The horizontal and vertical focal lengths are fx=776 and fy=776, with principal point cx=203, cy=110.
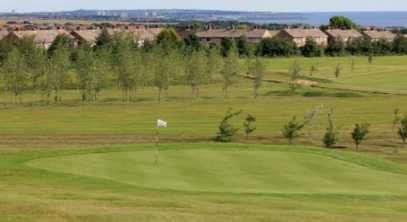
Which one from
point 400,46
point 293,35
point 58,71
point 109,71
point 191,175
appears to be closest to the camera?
point 191,175

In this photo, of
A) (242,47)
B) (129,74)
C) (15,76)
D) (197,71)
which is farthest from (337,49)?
(15,76)

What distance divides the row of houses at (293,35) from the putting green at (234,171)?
145 metres

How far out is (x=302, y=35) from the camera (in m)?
184

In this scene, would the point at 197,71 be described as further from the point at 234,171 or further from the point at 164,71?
the point at 234,171

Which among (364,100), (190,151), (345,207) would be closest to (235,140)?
(190,151)

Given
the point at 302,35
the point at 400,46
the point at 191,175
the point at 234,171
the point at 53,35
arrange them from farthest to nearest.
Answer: the point at 302,35 < the point at 400,46 < the point at 53,35 < the point at 234,171 < the point at 191,175

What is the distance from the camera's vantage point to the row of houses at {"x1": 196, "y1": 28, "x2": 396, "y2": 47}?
180 metres

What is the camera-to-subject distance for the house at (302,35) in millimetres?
178625

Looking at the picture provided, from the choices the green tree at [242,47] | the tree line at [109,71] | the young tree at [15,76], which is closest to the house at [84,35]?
the green tree at [242,47]

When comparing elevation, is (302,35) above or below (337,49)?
above

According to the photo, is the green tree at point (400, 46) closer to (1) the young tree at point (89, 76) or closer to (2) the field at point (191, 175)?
(1) the young tree at point (89, 76)

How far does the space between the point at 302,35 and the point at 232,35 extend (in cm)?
1674

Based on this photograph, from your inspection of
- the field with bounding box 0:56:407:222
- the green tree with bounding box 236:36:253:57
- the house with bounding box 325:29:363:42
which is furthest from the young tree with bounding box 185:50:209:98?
the house with bounding box 325:29:363:42

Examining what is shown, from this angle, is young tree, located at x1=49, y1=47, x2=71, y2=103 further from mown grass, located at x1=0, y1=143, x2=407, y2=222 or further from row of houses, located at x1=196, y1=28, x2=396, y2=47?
row of houses, located at x1=196, y1=28, x2=396, y2=47
